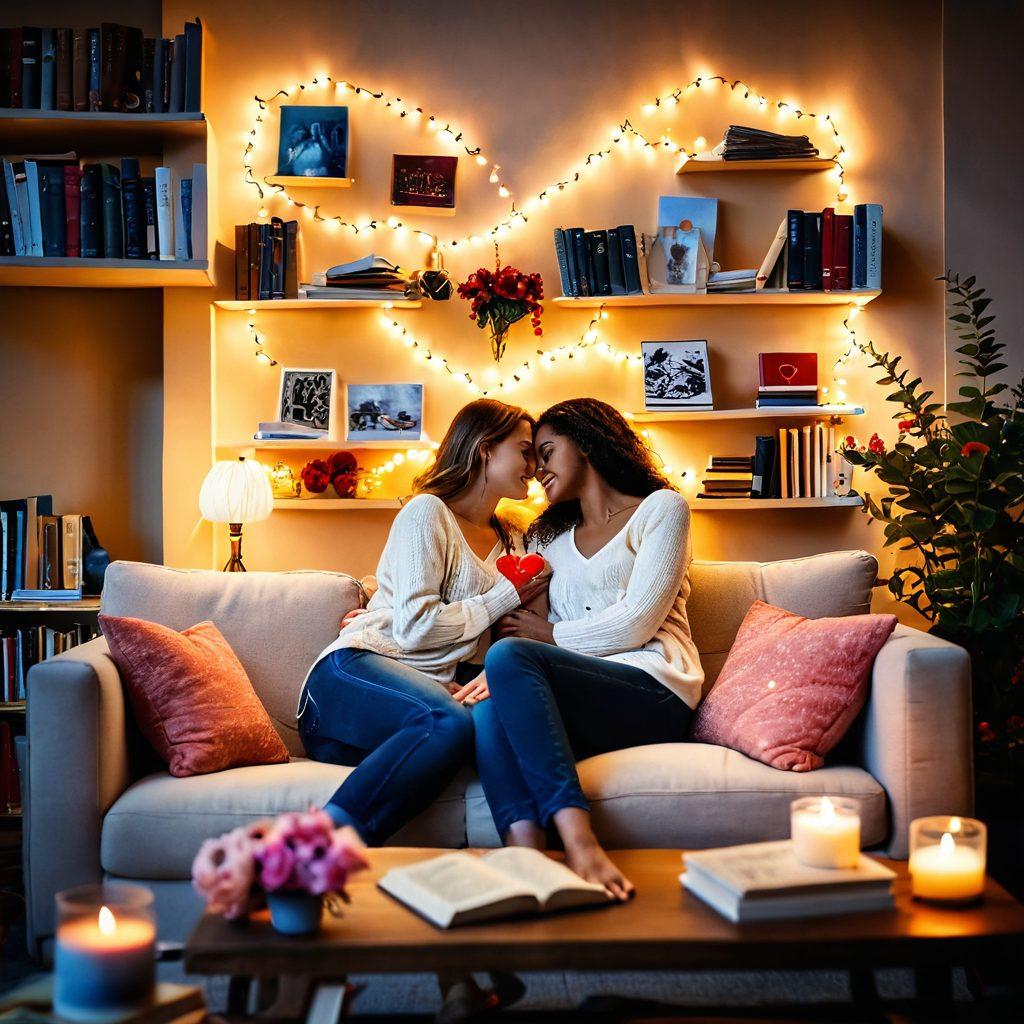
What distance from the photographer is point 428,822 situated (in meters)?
2.23

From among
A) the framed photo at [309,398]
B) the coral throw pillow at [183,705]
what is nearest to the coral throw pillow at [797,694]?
the coral throw pillow at [183,705]

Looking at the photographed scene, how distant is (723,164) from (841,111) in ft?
1.49

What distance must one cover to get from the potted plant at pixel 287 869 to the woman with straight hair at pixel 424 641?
616mm

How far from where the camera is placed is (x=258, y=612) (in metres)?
2.75

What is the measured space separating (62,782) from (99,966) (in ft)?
3.25

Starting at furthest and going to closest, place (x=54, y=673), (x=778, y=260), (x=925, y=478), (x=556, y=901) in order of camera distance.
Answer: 1. (x=778, y=260)
2. (x=925, y=478)
3. (x=54, y=673)
4. (x=556, y=901)

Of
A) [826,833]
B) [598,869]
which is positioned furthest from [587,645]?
[826,833]

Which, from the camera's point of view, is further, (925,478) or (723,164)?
(723,164)

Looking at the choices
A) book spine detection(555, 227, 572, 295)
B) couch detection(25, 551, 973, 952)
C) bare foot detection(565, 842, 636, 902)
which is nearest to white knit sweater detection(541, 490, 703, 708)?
couch detection(25, 551, 973, 952)

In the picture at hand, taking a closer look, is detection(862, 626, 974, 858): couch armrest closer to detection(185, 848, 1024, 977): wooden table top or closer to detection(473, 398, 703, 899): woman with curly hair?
detection(473, 398, 703, 899): woman with curly hair

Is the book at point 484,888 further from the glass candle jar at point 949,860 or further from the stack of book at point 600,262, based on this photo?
the stack of book at point 600,262

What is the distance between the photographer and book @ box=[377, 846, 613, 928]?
1.47 metres

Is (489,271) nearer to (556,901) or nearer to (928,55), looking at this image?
(928,55)

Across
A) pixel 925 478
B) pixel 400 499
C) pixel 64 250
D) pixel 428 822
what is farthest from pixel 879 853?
pixel 64 250
